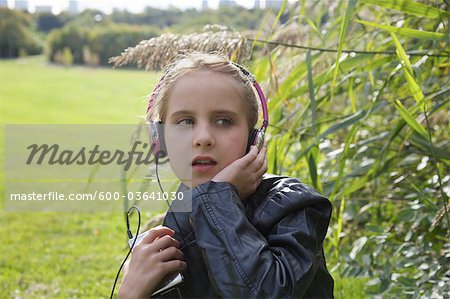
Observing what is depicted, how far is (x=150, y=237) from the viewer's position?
5.02 ft

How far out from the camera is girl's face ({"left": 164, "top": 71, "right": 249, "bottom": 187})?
1.55 metres

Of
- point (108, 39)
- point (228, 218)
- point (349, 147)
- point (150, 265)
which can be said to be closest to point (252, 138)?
point (228, 218)

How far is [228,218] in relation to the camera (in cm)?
144

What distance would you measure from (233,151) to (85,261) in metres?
2.84

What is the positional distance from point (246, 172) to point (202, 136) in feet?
0.41

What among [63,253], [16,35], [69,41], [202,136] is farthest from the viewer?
[16,35]

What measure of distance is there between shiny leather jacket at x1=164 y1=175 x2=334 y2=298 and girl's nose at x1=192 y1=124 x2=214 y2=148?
0.09 metres

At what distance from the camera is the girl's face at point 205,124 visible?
1.55 meters

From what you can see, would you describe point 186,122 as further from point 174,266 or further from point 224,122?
point 174,266

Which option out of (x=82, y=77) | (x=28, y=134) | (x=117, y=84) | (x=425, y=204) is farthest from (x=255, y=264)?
(x=82, y=77)

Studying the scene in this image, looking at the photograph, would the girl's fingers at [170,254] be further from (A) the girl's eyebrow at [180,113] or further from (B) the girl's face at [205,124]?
(A) the girl's eyebrow at [180,113]

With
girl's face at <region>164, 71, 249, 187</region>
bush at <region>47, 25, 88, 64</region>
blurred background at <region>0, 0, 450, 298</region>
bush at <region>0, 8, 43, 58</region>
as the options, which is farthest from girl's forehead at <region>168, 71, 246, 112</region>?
A: bush at <region>0, 8, 43, 58</region>

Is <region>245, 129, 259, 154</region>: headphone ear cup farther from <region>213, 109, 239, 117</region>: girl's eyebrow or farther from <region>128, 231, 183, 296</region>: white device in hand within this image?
<region>128, 231, 183, 296</region>: white device in hand

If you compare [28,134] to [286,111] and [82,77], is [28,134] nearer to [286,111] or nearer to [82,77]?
[286,111]
